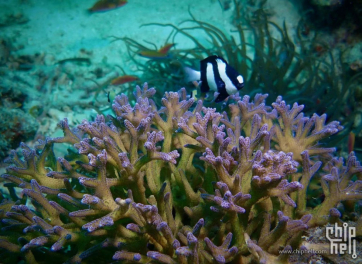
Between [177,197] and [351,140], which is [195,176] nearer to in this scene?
[177,197]

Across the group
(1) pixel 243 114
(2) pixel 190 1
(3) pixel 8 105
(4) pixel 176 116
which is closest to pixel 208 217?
(4) pixel 176 116

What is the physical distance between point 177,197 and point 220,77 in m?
1.46

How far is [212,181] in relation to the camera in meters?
2.00

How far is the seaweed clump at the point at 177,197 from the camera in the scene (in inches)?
67.6

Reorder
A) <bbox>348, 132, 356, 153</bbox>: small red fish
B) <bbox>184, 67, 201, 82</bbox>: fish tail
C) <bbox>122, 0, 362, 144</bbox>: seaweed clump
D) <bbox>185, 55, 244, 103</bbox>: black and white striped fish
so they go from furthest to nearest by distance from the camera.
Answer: <bbox>122, 0, 362, 144</bbox>: seaweed clump, <bbox>348, 132, 356, 153</bbox>: small red fish, <bbox>184, 67, 201, 82</bbox>: fish tail, <bbox>185, 55, 244, 103</bbox>: black and white striped fish

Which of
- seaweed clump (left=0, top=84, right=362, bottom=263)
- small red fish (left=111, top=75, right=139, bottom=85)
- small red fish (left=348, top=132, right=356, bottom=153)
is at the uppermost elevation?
small red fish (left=111, top=75, right=139, bottom=85)

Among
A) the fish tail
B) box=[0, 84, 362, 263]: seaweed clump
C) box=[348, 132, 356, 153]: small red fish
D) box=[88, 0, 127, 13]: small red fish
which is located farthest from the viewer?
box=[88, 0, 127, 13]: small red fish

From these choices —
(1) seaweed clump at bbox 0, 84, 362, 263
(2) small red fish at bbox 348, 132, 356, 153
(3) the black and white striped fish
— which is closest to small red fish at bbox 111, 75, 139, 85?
(3) the black and white striped fish

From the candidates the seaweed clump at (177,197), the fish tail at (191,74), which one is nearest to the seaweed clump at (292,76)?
the fish tail at (191,74)

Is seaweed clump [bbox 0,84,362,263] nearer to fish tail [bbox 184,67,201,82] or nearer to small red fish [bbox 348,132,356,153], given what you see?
fish tail [bbox 184,67,201,82]

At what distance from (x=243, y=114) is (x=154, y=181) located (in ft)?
4.12
